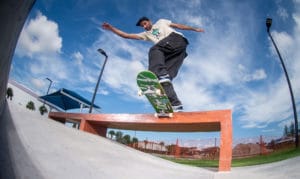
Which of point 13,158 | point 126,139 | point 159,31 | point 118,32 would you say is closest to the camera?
point 13,158

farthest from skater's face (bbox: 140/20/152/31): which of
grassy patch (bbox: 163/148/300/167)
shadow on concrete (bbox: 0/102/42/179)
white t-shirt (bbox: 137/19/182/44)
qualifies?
shadow on concrete (bbox: 0/102/42/179)

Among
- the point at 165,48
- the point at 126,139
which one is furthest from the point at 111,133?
the point at 165,48

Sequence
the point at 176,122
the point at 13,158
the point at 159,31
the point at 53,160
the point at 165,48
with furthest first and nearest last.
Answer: the point at 159,31
the point at 165,48
the point at 176,122
the point at 53,160
the point at 13,158

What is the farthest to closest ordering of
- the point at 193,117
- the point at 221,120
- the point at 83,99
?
Answer: the point at 83,99
the point at 193,117
the point at 221,120

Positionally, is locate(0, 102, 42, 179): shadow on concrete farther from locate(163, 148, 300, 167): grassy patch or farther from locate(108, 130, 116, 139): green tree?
locate(108, 130, 116, 139): green tree

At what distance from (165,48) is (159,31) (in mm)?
540

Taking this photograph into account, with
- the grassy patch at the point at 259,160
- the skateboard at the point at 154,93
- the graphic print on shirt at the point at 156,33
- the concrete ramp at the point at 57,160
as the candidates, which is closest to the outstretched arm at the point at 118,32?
the graphic print on shirt at the point at 156,33

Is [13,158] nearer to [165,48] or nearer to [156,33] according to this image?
[165,48]

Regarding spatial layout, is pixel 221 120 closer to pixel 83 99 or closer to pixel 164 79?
pixel 164 79

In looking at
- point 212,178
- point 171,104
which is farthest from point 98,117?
point 212,178

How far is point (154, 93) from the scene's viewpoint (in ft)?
10.6

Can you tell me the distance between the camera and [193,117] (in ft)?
9.41

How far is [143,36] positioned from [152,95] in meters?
1.65

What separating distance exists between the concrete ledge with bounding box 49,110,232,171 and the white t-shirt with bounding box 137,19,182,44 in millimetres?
1642
